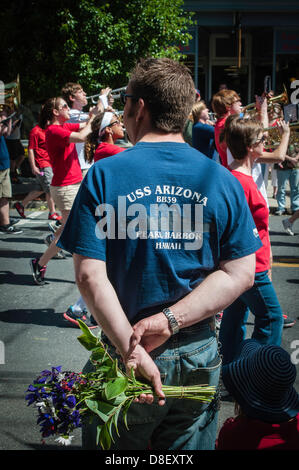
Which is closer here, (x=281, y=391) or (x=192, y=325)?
(x=192, y=325)

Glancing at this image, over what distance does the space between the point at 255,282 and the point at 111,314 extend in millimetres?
1867

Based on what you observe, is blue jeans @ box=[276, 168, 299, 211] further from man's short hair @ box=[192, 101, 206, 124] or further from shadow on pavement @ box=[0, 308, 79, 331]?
shadow on pavement @ box=[0, 308, 79, 331]

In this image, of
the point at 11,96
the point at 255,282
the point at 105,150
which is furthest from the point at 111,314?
the point at 11,96

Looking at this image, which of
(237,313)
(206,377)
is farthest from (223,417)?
(206,377)

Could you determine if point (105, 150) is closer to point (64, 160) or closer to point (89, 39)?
point (64, 160)

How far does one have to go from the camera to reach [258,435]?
217 centimetres

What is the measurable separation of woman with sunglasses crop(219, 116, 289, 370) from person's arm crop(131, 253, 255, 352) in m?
1.56

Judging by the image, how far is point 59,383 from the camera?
1.76 meters

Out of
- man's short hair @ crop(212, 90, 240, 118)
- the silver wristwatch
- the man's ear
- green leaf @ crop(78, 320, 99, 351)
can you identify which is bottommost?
green leaf @ crop(78, 320, 99, 351)

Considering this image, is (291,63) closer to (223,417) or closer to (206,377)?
(223,417)

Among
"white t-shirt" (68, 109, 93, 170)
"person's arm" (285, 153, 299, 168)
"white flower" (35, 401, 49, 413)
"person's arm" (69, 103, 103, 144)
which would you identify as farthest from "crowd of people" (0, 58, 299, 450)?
"person's arm" (285, 153, 299, 168)

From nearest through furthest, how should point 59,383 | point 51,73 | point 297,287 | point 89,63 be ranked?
point 59,383
point 297,287
point 89,63
point 51,73

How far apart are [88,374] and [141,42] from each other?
35.5ft

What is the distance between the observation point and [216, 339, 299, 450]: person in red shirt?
84.9 inches
